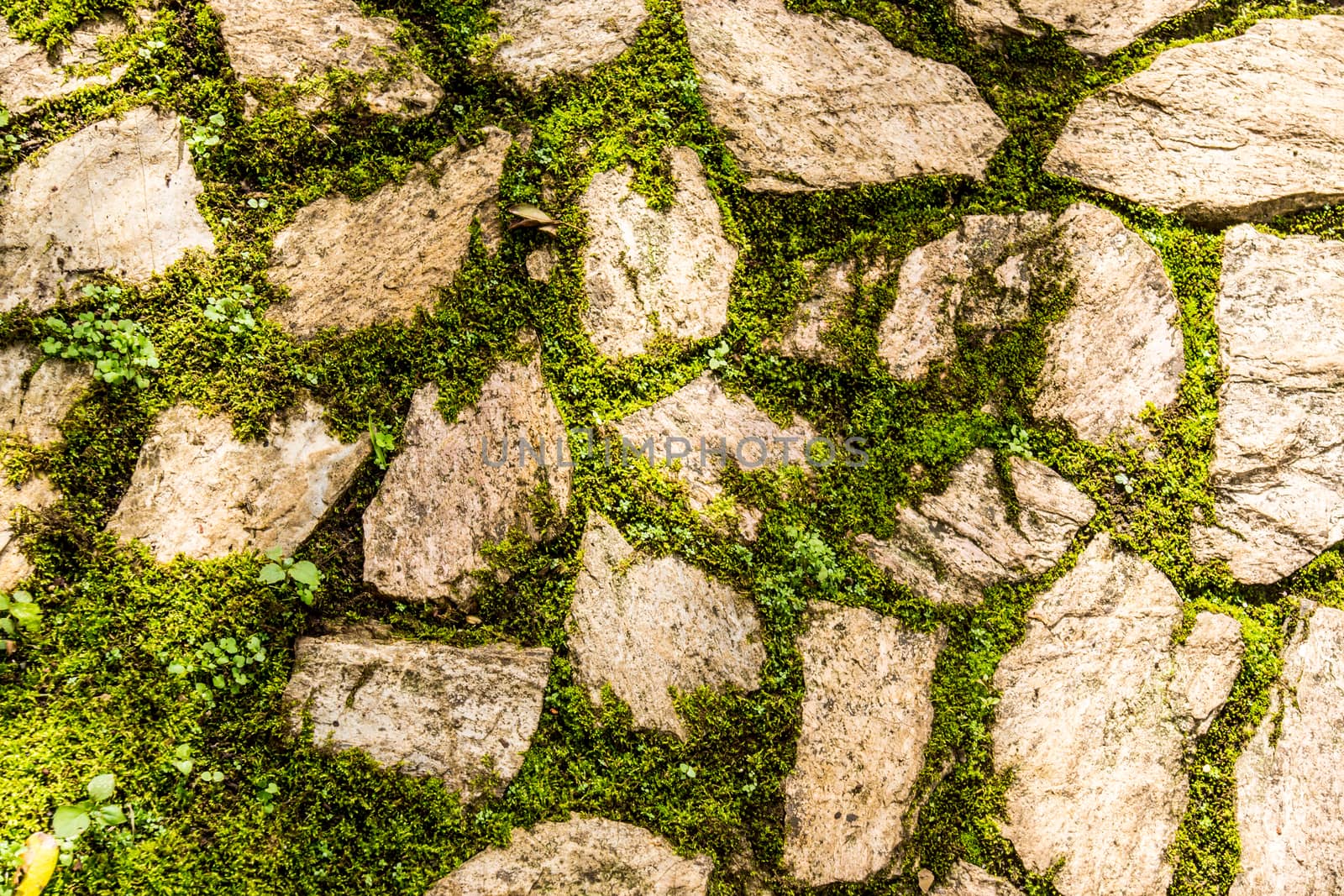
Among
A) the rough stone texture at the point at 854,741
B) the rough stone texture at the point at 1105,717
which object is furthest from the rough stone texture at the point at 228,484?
the rough stone texture at the point at 1105,717

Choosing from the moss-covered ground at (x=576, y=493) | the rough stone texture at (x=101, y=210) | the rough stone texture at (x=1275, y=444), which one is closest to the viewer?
the moss-covered ground at (x=576, y=493)

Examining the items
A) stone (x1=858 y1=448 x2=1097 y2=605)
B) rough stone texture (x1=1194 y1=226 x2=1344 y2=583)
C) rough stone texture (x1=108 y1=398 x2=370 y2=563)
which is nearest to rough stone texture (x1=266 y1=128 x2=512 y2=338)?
rough stone texture (x1=108 y1=398 x2=370 y2=563)

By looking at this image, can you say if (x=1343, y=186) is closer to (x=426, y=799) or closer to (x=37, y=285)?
(x=426, y=799)

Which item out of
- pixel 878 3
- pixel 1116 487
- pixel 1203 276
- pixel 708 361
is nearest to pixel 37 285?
pixel 708 361

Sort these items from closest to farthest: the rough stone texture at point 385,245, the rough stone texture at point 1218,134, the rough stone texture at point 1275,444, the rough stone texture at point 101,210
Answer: the rough stone texture at point 101,210 < the rough stone texture at point 385,245 < the rough stone texture at point 1275,444 < the rough stone texture at point 1218,134

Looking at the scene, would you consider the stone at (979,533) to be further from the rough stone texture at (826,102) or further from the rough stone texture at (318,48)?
the rough stone texture at (318,48)

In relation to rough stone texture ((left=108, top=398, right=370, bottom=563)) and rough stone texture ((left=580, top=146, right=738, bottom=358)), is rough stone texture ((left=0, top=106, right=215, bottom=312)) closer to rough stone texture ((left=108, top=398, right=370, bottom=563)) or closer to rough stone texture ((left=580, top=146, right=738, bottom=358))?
rough stone texture ((left=108, top=398, right=370, bottom=563))

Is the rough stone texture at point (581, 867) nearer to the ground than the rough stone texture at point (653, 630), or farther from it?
nearer to the ground
